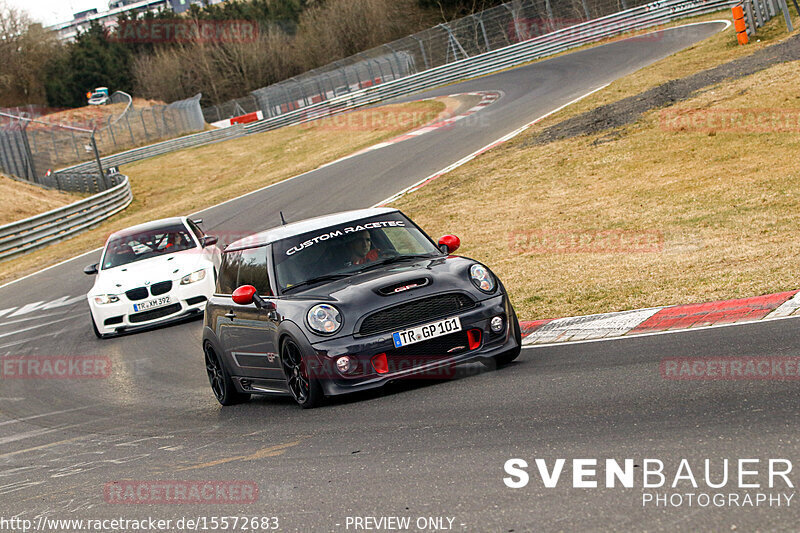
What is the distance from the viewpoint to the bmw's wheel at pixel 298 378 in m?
7.62

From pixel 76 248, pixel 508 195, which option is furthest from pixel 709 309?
pixel 76 248

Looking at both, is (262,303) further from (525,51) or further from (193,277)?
(525,51)

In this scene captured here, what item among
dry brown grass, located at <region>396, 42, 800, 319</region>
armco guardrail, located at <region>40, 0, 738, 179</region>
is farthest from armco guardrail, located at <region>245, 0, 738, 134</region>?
dry brown grass, located at <region>396, 42, 800, 319</region>

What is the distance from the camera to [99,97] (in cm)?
8962

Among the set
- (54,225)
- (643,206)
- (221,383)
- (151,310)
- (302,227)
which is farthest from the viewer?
(54,225)

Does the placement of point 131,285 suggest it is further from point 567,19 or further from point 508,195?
point 567,19

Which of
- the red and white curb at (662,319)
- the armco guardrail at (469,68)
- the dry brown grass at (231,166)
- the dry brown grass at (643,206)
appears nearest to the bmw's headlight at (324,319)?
the red and white curb at (662,319)

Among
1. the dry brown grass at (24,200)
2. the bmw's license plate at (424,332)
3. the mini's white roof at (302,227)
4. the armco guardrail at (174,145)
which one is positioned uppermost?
the armco guardrail at (174,145)

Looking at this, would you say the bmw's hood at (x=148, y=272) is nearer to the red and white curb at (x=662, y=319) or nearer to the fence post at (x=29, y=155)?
the red and white curb at (x=662, y=319)

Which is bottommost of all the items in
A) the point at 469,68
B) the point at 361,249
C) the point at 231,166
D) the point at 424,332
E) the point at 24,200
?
the point at 424,332

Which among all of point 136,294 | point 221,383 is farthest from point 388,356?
point 136,294

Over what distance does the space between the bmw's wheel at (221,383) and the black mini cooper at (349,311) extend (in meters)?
0.01

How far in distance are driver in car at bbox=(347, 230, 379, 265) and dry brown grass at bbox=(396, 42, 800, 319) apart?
2606 mm

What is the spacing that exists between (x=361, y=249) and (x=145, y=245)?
812 centimetres
